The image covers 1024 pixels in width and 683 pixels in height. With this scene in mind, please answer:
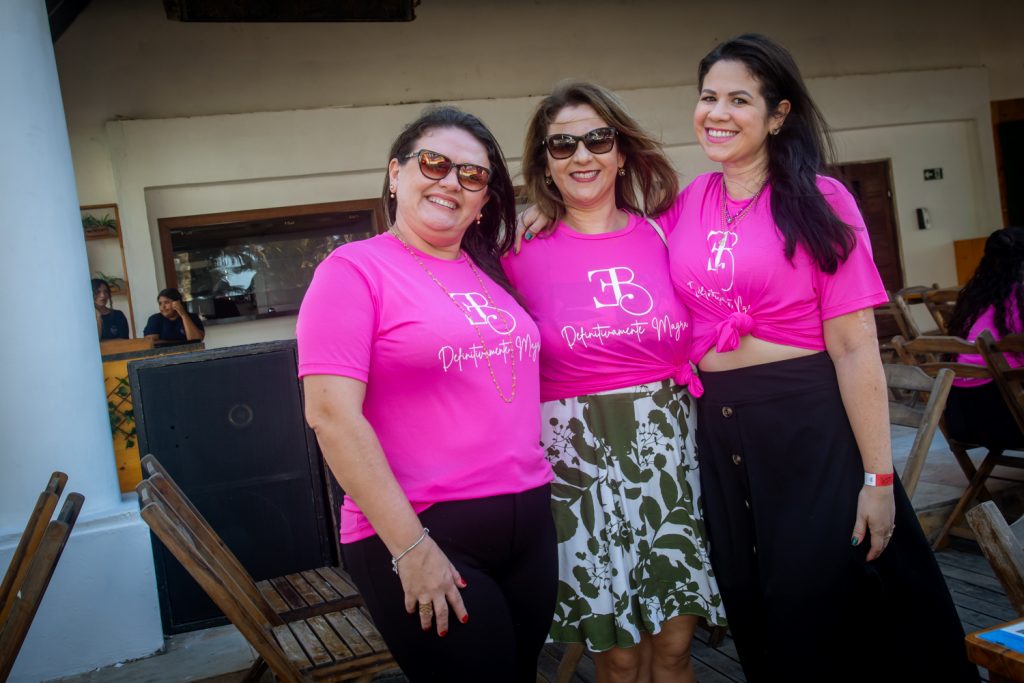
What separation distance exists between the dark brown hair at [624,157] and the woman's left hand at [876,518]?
91cm

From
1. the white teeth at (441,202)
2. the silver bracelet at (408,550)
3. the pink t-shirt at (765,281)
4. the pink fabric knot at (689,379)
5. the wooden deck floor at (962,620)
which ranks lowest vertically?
the wooden deck floor at (962,620)

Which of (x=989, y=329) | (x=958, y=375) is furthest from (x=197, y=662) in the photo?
(x=989, y=329)

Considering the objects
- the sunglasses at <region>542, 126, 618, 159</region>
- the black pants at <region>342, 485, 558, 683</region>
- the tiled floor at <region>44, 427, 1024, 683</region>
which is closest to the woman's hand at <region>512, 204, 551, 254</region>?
the sunglasses at <region>542, 126, 618, 159</region>

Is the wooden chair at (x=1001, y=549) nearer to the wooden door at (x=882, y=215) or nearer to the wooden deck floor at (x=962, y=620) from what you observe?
the wooden deck floor at (x=962, y=620)

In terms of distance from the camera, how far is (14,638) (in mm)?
2270

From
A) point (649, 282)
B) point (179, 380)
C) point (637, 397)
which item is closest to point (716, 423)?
point (637, 397)

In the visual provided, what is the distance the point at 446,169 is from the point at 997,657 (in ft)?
4.36

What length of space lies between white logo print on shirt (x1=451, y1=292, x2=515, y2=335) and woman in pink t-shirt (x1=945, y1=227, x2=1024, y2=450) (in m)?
2.88

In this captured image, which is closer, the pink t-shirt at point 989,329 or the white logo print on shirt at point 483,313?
the white logo print on shirt at point 483,313

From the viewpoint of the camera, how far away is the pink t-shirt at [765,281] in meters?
1.99

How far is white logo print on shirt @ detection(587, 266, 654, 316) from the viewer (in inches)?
85.4

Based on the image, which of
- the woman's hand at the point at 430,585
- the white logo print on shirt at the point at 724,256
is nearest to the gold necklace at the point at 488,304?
the woman's hand at the point at 430,585

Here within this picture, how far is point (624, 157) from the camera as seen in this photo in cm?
240

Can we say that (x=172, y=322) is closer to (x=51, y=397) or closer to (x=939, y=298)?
(x=51, y=397)
